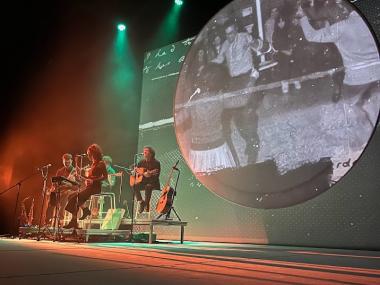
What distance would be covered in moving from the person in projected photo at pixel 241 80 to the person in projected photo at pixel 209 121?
79 millimetres

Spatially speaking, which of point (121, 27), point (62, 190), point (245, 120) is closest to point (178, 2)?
point (121, 27)

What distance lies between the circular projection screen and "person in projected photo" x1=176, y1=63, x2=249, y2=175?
1 cm

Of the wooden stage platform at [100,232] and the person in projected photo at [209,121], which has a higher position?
the person in projected photo at [209,121]

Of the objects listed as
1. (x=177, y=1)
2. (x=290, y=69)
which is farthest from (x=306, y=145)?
(x=177, y=1)

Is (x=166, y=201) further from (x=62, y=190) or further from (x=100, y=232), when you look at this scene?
(x=62, y=190)

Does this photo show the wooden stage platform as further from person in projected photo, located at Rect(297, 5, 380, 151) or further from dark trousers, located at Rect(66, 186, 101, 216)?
person in projected photo, located at Rect(297, 5, 380, 151)

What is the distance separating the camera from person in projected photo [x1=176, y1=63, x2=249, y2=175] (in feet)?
16.5

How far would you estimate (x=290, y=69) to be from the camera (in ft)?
14.9

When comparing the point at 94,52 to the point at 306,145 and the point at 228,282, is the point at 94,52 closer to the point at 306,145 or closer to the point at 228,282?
the point at 306,145

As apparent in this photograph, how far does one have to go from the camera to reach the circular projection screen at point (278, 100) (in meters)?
4.05

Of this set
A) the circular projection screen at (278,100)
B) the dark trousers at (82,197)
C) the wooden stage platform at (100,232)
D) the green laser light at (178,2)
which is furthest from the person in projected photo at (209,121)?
the green laser light at (178,2)

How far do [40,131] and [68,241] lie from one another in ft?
12.4

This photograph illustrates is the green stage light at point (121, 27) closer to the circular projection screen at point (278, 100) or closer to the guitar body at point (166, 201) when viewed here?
the circular projection screen at point (278, 100)

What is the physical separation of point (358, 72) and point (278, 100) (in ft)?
3.10
